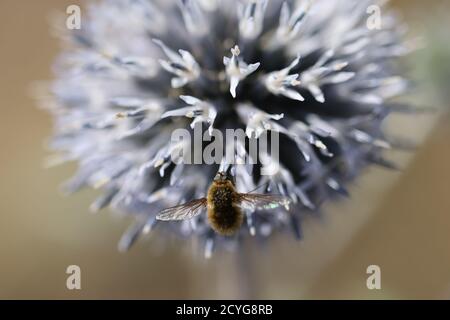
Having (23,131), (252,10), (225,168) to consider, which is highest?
(23,131)

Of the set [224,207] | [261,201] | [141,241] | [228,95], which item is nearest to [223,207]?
[224,207]

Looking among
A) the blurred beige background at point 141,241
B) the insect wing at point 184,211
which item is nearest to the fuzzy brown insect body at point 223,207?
the insect wing at point 184,211

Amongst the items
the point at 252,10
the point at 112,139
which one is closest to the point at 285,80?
the point at 252,10

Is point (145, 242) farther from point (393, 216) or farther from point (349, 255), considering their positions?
point (393, 216)

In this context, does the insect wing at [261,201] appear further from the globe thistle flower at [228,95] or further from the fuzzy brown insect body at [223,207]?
the globe thistle flower at [228,95]

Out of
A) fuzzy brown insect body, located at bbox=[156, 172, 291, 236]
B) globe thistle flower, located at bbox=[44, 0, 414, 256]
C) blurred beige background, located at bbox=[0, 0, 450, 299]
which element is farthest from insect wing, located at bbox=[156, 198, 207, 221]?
blurred beige background, located at bbox=[0, 0, 450, 299]

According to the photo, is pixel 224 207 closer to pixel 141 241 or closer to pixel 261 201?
pixel 261 201

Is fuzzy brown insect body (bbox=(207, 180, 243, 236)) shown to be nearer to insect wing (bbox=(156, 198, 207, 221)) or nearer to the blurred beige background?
insect wing (bbox=(156, 198, 207, 221))
